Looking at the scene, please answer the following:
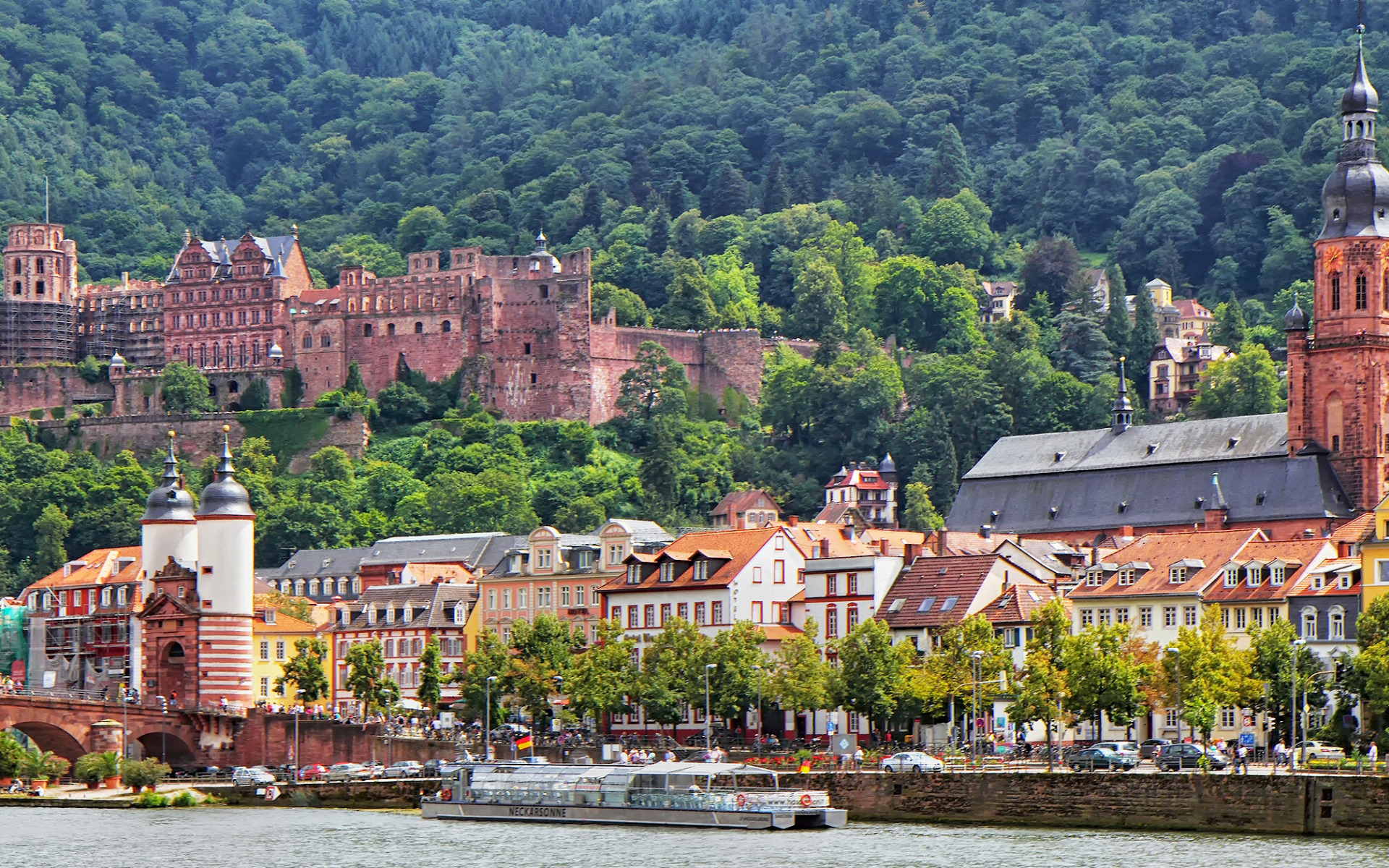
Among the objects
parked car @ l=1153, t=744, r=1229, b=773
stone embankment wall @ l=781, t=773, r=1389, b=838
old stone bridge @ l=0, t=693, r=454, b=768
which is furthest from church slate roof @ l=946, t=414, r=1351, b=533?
stone embankment wall @ l=781, t=773, r=1389, b=838

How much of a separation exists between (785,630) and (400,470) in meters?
67.4

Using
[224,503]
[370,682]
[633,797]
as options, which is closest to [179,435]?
[224,503]

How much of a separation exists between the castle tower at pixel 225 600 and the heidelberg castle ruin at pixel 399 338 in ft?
210

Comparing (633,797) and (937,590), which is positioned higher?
(937,590)

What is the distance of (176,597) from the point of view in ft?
391

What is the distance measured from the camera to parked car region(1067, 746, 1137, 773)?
8562 cm

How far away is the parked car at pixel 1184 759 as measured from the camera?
84875mm

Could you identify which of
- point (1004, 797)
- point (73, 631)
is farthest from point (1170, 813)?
point (73, 631)

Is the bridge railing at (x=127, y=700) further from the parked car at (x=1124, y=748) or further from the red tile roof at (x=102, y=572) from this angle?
the parked car at (x=1124, y=748)

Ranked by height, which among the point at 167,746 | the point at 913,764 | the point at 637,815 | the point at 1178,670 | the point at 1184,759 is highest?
the point at 1178,670

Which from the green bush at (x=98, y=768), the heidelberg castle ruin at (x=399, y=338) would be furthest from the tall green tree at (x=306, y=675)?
the heidelberg castle ruin at (x=399, y=338)

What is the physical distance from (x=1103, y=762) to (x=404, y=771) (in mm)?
27129

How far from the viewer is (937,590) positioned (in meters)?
110

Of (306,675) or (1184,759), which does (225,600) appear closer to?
(306,675)
